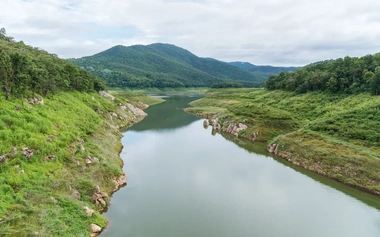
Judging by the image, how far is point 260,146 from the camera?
4894 centimetres

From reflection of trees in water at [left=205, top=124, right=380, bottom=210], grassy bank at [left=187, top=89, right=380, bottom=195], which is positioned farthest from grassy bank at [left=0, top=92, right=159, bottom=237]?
grassy bank at [left=187, top=89, right=380, bottom=195]

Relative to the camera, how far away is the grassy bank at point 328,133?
108 feet

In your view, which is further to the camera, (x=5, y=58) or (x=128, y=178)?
(x=5, y=58)

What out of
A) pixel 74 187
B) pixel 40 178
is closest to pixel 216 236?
pixel 74 187

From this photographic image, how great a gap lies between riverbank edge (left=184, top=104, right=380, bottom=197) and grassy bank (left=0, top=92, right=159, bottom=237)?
24.9 metres

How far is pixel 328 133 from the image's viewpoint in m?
43.2

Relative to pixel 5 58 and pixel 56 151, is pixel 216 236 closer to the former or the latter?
pixel 56 151

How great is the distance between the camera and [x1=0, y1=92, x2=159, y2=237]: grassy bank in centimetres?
1780

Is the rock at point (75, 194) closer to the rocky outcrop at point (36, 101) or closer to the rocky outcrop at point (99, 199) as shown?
the rocky outcrop at point (99, 199)

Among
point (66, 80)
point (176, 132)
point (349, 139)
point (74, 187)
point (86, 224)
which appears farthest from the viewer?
point (176, 132)

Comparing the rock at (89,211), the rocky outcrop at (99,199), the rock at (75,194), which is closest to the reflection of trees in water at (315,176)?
the rocky outcrop at (99,199)

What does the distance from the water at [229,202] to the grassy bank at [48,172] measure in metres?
2.33

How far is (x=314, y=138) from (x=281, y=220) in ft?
72.7

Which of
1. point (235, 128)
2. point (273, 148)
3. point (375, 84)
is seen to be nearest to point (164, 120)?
point (235, 128)
